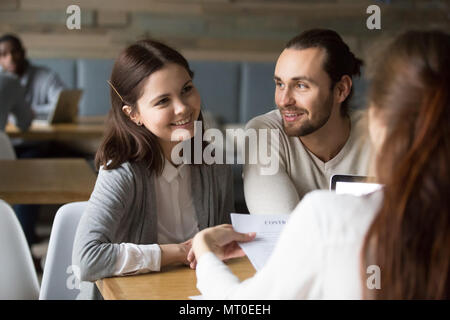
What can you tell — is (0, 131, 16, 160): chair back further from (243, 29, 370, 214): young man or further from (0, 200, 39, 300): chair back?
(243, 29, 370, 214): young man

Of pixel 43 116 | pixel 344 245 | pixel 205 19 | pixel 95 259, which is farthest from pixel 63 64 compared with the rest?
pixel 344 245

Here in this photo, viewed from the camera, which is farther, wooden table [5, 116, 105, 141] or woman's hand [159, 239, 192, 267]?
wooden table [5, 116, 105, 141]

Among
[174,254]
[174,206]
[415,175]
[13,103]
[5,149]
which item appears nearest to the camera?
[415,175]

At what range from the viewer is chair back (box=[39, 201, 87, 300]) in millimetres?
1542

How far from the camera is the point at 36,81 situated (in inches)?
173

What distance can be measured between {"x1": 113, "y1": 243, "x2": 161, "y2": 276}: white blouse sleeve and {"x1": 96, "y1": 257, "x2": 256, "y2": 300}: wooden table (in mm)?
12

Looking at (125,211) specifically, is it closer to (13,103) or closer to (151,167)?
(151,167)

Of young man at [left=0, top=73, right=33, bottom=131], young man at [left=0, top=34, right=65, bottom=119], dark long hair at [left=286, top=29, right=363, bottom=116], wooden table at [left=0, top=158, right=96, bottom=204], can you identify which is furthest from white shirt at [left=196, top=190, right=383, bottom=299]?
young man at [left=0, top=34, right=65, bottom=119]

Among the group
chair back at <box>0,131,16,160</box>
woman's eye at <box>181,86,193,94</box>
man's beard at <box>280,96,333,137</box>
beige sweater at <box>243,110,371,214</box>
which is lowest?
chair back at <box>0,131,16,160</box>

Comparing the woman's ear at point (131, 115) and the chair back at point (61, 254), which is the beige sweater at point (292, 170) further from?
the chair back at point (61, 254)

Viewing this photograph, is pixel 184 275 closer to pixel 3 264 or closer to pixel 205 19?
pixel 3 264

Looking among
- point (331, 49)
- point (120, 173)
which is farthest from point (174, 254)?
point (331, 49)

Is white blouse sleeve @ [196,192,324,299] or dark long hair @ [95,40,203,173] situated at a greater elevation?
dark long hair @ [95,40,203,173]

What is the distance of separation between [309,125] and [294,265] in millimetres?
Answer: 853
